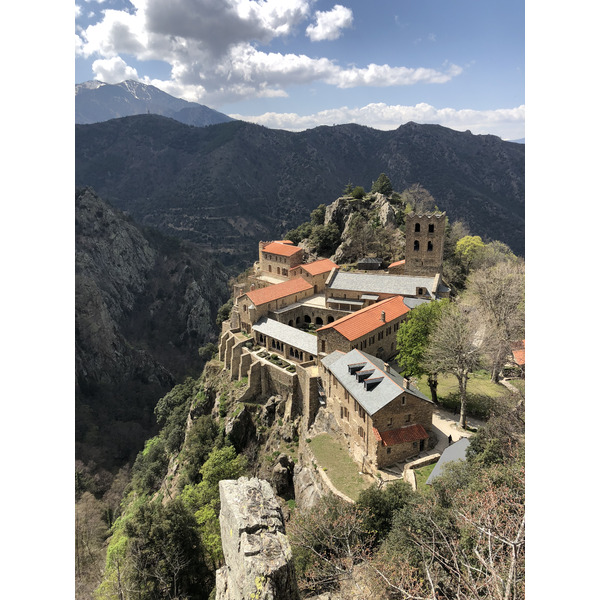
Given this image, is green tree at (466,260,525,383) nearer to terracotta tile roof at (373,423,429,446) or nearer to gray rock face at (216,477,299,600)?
terracotta tile roof at (373,423,429,446)

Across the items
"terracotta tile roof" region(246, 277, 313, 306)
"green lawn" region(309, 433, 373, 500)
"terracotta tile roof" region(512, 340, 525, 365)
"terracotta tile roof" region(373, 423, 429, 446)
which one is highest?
"terracotta tile roof" region(246, 277, 313, 306)

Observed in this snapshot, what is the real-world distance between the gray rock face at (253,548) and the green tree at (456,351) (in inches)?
722

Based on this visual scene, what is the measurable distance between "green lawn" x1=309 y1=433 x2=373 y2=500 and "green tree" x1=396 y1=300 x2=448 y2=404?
27.0 ft

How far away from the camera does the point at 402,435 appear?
26.4 m

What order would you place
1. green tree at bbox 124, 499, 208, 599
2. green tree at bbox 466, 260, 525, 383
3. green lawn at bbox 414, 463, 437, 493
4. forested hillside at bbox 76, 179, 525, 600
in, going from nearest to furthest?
forested hillside at bbox 76, 179, 525, 600 → green tree at bbox 124, 499, 208, 599 → green lawn at bbox 414, 463, 437, 493 → green tree at bbox 466, 260, 525, 383

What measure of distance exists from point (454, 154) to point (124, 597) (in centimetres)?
20048

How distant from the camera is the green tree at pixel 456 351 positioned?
28.5 metres

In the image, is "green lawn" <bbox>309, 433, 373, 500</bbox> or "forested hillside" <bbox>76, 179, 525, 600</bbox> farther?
"green lawn" <bbox>309, 433, 373, 500</bbox>

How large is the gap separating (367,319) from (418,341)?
6.12 metres

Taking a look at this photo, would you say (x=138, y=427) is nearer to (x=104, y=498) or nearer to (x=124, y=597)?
(x=104, y=498)

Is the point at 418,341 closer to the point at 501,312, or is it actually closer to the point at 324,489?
the point at 501,312

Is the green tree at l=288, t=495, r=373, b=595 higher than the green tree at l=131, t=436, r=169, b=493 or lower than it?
higher

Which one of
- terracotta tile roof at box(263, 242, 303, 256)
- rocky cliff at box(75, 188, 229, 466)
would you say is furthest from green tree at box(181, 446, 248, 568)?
rocky cliff at box(75, 188, 229, 466)

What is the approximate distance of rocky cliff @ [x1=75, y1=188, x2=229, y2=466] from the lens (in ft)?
260
